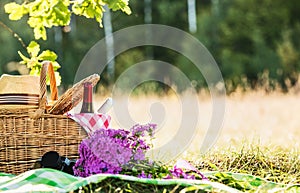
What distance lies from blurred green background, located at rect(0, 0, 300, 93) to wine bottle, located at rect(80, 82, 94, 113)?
1132cm

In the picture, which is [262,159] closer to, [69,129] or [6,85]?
[69,129]

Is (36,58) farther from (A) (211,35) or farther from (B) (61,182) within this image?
(A) (211,35)

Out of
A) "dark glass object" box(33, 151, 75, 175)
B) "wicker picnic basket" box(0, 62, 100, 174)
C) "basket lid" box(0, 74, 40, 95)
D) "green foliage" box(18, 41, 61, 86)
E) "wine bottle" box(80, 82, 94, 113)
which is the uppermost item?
"green foliage" box(18, 41, 61, 86)

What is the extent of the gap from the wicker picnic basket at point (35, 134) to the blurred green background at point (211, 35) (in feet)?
37.4

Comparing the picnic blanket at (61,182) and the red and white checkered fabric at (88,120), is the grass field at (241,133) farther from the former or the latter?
the red and white checkered fabric at (88,120)

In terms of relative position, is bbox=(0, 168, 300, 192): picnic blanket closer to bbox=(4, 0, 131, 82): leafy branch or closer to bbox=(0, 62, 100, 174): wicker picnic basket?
bbox=(0, 62, 100, 174): wicker picnic basket

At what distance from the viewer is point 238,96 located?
755 cm

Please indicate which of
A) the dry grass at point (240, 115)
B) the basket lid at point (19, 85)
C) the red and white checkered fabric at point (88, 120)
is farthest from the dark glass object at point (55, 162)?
the dry grass at point (240, 115)

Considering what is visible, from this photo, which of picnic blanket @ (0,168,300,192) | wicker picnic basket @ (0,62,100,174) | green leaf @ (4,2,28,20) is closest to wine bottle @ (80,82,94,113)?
wicker picnic basket @ (0,62,100,174)

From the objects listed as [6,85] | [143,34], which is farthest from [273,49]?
[6,85]

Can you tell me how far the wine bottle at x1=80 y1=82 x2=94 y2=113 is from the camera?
2738 mm

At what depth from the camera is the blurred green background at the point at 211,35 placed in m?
14.6

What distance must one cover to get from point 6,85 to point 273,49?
12.8 m

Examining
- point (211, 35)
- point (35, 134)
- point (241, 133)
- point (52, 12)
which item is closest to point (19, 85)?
point (35, 134)
